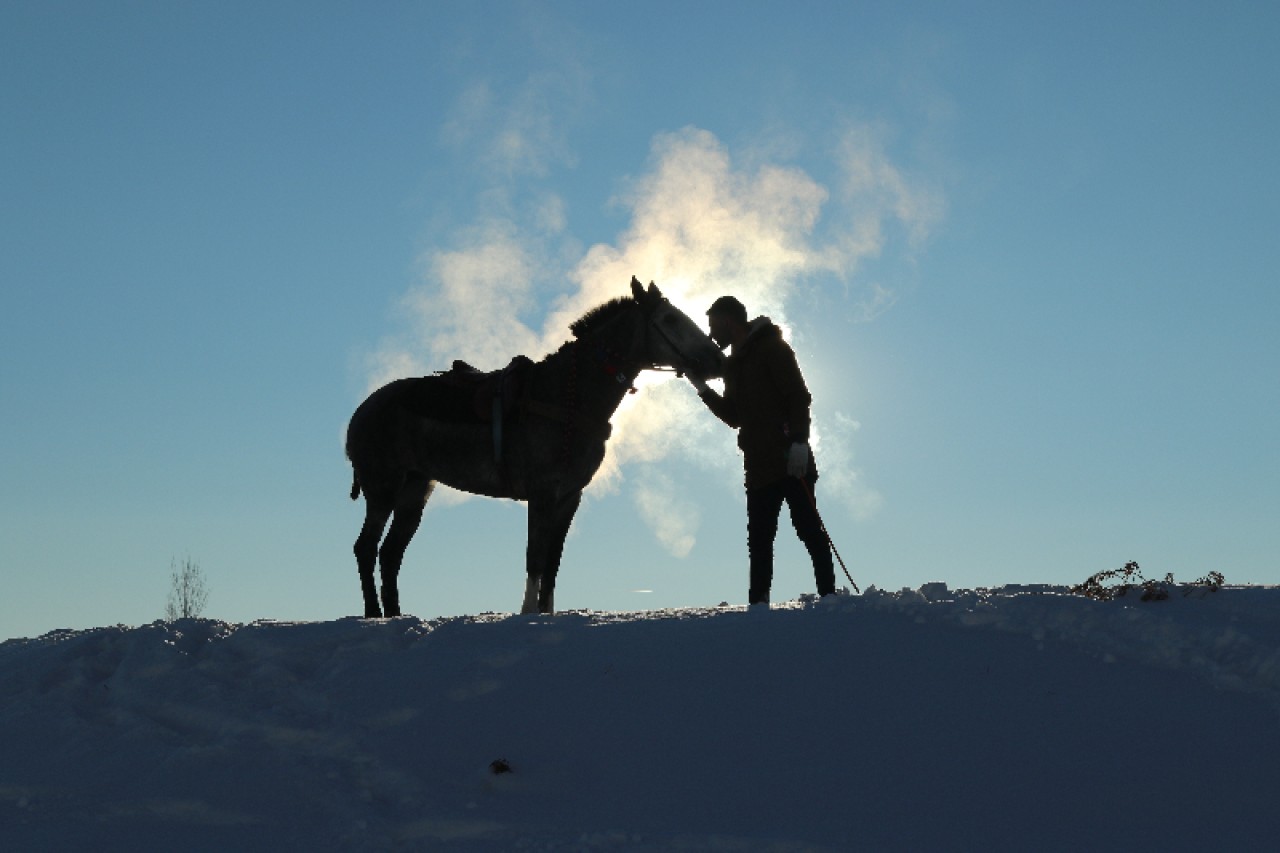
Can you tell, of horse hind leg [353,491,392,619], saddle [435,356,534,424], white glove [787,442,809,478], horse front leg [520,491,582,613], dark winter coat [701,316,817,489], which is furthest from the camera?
horse hind leg [353,491,392,619]

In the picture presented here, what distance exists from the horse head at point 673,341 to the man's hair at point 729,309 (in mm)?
195

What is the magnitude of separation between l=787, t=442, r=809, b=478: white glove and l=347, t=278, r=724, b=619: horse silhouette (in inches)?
46.1

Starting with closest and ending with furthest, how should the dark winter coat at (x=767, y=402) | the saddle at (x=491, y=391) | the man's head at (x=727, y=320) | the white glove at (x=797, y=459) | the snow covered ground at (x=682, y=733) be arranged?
the snow covered ground at (x=682, y=733) < the white glove at (x=797, y=459) < the dark winter coat at (x=767, y=402) < the man's head at (x=727, y=320) < the saddle at (x=491, y=391)

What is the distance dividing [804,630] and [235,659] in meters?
3.20

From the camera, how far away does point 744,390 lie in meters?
8.34

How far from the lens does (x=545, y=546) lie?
28.1 ft

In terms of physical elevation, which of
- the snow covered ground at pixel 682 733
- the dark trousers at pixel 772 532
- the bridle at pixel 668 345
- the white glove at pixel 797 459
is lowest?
the snow covered ground at pixel 682 733

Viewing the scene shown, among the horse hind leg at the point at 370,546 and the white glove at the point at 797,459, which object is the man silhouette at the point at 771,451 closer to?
the white glove at the point at 797,459

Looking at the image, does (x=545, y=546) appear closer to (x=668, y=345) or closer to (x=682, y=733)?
(x=668, y=345)

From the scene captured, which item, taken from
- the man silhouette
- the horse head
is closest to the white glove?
the man silhouette

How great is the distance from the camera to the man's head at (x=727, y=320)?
8727 mm

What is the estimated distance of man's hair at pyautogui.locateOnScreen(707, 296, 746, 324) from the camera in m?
8.74

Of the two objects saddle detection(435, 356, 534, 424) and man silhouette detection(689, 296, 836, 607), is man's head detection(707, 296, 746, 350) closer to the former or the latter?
man silhouette detection(689, 296, 836, 607)

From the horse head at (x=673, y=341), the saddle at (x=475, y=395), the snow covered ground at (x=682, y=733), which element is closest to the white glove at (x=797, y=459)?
the horse head at (x=673, y=341)
